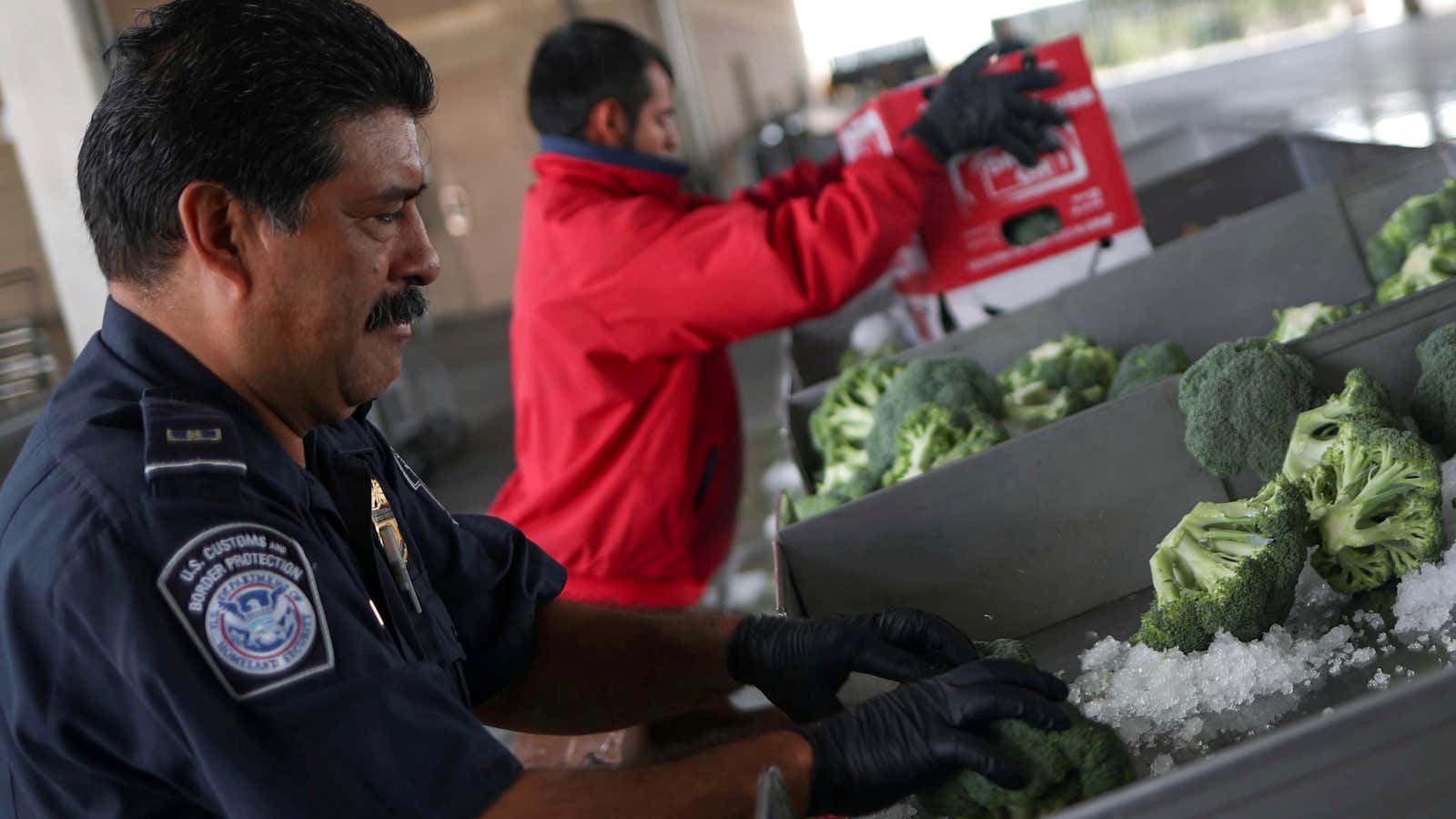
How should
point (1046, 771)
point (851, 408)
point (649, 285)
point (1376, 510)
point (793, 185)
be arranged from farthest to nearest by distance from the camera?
point (793, 185), point (649, 285), point (851, 408), point (1376, 510), point (1046, 771)

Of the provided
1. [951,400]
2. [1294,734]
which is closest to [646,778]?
[1294,734]

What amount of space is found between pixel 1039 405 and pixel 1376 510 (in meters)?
0.90

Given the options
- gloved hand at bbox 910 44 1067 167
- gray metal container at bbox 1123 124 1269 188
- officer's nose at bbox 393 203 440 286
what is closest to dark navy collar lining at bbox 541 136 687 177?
gloved hand at bbox 910 44 1067 167

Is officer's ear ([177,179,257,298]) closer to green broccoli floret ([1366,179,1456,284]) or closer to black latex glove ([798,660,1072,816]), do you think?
black latex glove ([798,660,1072,816])

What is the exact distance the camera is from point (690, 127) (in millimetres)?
12641

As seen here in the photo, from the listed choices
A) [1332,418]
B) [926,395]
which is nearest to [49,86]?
[926,395]

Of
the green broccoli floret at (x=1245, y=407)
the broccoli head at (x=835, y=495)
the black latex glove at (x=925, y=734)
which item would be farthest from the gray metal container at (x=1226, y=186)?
the black latex glove at (x=925, y=734)

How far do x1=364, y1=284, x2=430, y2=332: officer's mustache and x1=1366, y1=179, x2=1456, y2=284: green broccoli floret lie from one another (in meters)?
1.93

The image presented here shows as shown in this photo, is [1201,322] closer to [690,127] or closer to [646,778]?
[646,778]

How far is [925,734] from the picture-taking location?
4.53ft

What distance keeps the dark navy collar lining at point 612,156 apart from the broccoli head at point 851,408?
2.32 ft

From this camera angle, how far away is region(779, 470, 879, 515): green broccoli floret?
7.88 ft

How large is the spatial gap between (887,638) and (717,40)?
47.9ft

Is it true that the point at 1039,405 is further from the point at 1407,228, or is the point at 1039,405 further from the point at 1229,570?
the point at 1229,570
